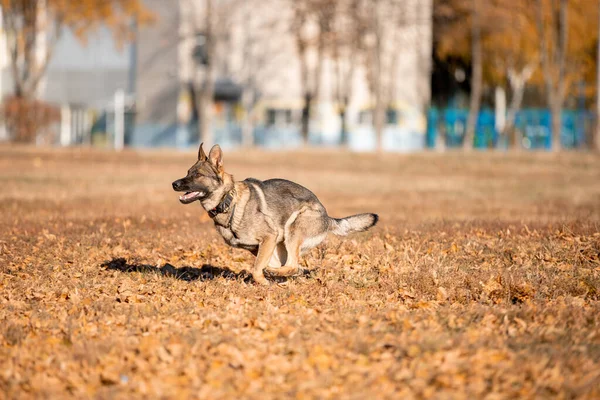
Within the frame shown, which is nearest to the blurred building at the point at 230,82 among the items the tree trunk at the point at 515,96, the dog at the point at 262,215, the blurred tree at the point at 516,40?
the blurred tree at the point at 516,40

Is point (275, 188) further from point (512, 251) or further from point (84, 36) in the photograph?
point (84, 36)

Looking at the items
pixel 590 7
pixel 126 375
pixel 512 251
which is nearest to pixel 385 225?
pixel 512 251

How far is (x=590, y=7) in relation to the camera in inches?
2249

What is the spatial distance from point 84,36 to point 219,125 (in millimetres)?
12708

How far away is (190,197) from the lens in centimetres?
985

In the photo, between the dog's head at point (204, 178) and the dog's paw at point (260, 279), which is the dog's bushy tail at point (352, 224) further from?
the dog's head at point (204, 178)

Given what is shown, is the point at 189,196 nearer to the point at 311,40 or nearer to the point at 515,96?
the point at 311,40

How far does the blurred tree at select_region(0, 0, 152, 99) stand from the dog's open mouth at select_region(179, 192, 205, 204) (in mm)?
37560

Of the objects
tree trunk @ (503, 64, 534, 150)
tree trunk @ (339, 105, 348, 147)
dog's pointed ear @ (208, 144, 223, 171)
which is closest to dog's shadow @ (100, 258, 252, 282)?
dog's pointed ear @ (208, 144, 223, 171)

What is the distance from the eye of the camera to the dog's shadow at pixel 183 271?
1137cm

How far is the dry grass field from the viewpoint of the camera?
7141mm

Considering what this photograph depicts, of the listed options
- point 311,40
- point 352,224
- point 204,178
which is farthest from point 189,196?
point 311,40

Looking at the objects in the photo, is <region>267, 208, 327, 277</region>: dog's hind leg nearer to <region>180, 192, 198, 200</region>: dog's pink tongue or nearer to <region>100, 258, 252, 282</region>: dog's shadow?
<region>100, 258, 252, 282</region>: dog's shadow

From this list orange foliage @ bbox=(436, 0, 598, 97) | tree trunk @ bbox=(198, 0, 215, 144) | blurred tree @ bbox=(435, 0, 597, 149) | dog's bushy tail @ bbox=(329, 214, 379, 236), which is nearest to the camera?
dog's bushy tail @ bbox=(329, 214, 379, 236)
